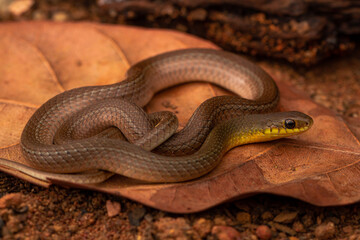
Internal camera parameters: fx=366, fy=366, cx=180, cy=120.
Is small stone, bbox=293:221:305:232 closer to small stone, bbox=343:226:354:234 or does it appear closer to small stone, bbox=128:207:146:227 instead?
small stone, bbox=343:226:354:234

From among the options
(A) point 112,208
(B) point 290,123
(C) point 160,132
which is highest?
(B) point 290,123

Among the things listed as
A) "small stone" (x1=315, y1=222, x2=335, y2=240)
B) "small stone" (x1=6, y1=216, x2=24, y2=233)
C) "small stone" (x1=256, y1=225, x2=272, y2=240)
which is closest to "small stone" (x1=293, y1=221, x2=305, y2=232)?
"small stone" (x1=315, y1=222, x2=335, y2=240)

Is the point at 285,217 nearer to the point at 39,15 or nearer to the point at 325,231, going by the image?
the point at 325,231

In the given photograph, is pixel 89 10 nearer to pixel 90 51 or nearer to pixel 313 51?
pixel 90 51

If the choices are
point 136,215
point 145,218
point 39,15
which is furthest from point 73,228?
point 39,15

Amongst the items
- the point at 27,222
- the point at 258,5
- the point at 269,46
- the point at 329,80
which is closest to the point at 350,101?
the point at 329,80

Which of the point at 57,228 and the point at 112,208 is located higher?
the point at 112,208

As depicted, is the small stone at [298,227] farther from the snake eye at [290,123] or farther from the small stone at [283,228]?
the snake eye at [290,123]

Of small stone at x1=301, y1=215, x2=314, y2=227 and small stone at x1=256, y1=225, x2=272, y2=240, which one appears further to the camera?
small stone at x1=301, y1=215, x2=314, y2=227

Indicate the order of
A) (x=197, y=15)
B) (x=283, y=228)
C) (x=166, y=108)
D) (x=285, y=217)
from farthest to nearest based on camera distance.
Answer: (x=197, y=15), (x=166, y=108), (x=285, y=217), (x=283, y=228)
